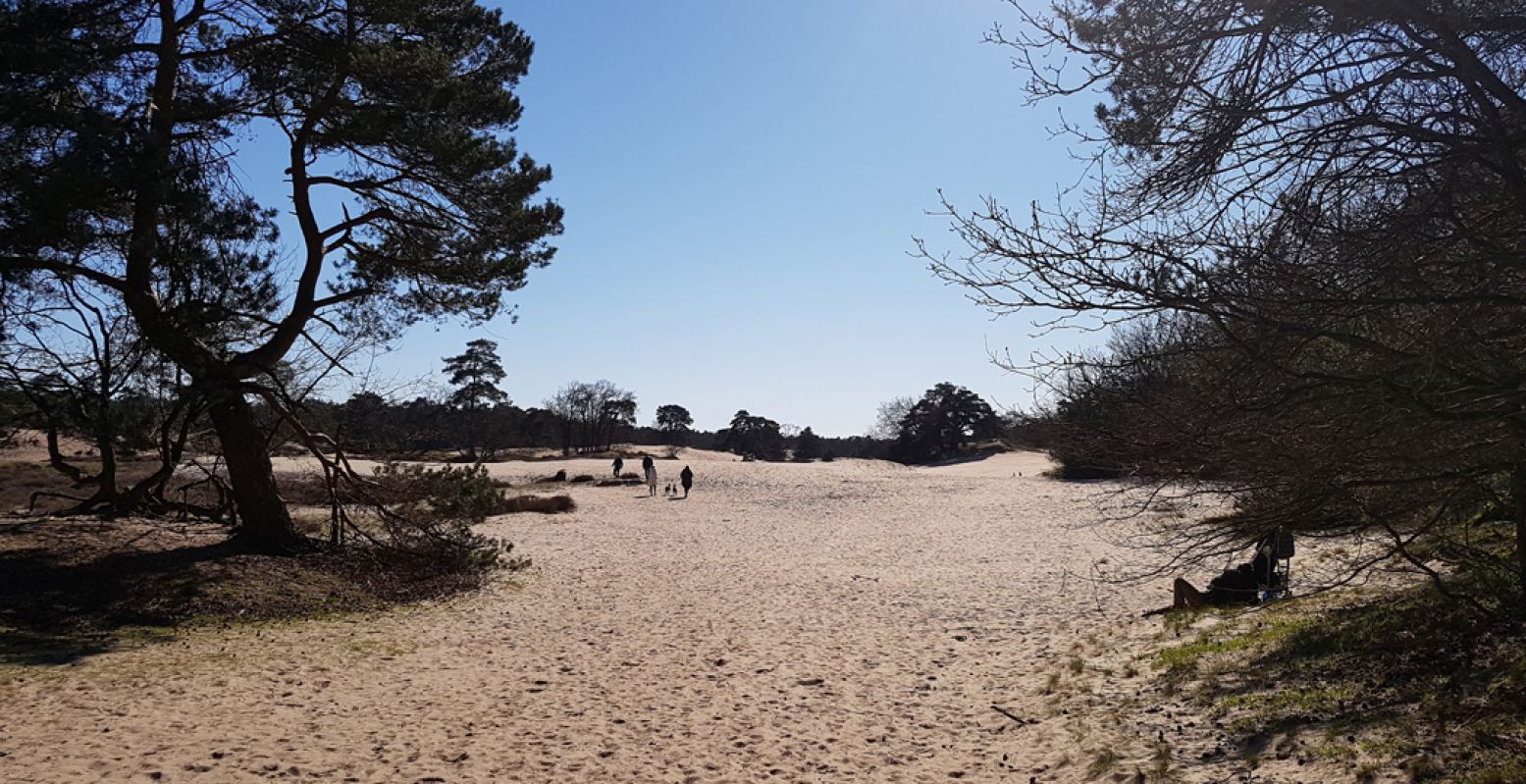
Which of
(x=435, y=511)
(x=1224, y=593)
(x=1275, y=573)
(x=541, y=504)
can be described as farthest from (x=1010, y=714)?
(x=541, y=504)

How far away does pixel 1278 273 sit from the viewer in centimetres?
477

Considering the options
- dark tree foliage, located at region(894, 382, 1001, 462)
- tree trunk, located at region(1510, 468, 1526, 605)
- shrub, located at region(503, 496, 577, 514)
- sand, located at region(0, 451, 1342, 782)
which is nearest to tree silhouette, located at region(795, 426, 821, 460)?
dark tree foliage, located at region(894, 382, 1001, 462)

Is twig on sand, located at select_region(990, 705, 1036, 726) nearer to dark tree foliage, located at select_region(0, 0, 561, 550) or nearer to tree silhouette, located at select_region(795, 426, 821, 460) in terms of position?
dark tree foliage, located at select_region(0, 0, 561, 550)

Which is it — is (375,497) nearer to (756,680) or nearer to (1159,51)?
(756,680)

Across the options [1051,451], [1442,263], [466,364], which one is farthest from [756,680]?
[466,364]

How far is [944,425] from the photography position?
246 ft

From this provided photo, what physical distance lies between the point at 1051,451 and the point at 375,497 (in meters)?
11.6

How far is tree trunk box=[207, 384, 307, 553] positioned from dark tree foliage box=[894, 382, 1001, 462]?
64.3 metres

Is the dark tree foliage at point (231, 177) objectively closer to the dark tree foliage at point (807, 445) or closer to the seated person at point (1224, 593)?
the seated person at point (1224, 593)

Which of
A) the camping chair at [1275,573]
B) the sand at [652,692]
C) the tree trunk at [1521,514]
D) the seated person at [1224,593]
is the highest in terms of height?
the tree trunk at [1521,514]

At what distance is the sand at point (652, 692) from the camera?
687 centimetres

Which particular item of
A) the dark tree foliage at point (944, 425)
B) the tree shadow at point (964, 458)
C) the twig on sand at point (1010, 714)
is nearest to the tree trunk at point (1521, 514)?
the twig on sand at point (1010, 714)

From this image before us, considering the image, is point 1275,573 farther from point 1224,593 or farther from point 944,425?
point 944,425

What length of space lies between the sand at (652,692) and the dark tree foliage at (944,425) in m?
57.0
